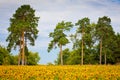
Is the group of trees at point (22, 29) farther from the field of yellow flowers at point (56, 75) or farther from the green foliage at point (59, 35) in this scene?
the field of yellow flowers at point (56, 75)

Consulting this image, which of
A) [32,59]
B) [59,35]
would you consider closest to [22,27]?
[59,35]

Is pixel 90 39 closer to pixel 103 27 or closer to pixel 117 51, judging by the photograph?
pixel 103 27

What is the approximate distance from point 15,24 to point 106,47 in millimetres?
31288

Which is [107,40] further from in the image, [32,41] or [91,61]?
[32,41]

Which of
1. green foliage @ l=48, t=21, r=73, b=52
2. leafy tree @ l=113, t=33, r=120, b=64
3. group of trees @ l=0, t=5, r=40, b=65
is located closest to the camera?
group of trees @ l=0, t=5, r=40, b=65

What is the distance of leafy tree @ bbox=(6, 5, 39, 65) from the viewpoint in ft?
202

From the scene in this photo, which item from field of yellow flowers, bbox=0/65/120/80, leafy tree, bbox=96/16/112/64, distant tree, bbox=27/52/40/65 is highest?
leafy tree, bbox=96/16/112/64

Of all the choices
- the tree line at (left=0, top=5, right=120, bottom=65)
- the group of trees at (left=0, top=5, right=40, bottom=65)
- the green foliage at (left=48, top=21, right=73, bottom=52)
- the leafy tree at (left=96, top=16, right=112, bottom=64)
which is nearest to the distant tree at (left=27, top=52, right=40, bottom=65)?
the tree line at (left=0, top=5, right=120, bottom=65)

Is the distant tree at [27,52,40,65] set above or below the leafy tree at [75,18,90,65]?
Answer: below

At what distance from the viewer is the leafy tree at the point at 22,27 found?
202ft

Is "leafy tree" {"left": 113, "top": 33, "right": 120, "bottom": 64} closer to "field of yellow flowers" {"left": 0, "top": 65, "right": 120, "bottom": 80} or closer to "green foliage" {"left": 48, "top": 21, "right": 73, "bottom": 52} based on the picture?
"green foliage" {"left": 48, "top": 21, "right": 73, "bottom": 52}

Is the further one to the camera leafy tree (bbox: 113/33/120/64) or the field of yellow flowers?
leafy tree (bbox: 113/33/120/64)

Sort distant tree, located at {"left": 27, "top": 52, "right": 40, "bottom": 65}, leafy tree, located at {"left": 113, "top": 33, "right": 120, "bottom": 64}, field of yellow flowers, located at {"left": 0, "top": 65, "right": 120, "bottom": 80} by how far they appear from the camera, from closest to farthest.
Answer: field of yellow flowers, located at {"left": 0, "top": 65, "right": 120, "bottom": 80}
leafy tree, located at {"left": 113, "top": 33, "right": 120, "bottom": 64}
distant tree, located at {"left": 27, "top": 52, "right": 40, "bottom": 65}

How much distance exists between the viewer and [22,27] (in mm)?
61531
